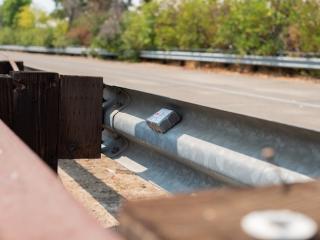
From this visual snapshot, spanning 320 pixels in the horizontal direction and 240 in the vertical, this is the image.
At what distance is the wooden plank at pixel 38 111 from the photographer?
383 cm

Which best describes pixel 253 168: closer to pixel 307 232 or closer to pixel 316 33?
pixel 307 232

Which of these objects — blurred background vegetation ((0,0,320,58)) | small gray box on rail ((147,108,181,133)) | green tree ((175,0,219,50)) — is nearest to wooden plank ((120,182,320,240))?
small gray box on rail ((147,108,181,133))

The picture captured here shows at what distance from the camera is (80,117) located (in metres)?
4.23

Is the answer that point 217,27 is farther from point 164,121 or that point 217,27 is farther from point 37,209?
point 37,209

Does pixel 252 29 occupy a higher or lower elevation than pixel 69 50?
higher

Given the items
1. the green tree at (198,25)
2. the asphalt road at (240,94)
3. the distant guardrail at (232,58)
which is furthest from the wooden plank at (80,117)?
the green tree at (198,25)

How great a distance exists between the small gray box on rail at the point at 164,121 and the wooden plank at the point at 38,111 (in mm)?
749

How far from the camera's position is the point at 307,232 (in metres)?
Answer: 1.05

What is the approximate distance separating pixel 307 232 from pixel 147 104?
3.30 metres

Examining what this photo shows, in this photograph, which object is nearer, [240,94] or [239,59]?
[240,94]

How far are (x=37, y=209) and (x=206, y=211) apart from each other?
44 cm

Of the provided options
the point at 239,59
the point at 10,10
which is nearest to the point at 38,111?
the point at 239,59

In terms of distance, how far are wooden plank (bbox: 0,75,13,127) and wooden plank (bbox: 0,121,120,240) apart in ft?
6.46

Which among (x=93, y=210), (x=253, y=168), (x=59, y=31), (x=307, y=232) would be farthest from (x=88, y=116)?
(x=59, y=31)
